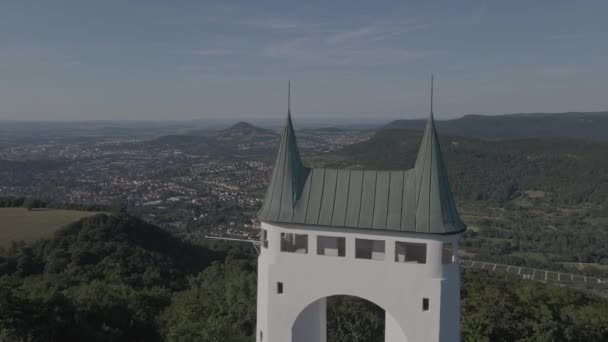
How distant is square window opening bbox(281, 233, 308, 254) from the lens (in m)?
20.9

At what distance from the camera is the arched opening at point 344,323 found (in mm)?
20688

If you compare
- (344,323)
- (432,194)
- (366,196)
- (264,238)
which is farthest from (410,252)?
(344,323)

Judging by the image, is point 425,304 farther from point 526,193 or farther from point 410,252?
point 526,193

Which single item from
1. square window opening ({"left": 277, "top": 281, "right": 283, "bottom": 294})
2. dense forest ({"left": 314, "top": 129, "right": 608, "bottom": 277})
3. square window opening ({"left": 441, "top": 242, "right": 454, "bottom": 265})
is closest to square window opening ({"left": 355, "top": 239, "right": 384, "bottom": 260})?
square window opening ({"left": 441, "top": 242, "right": 454, "bottom": 265})

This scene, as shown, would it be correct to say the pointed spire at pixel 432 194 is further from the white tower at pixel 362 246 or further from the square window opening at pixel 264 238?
the square window opening at pixel 264 238

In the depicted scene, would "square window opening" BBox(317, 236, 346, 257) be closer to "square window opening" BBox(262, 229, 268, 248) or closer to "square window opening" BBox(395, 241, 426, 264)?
"square window opening" BBox(395, 241, 426, 264)

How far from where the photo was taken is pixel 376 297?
755 inches

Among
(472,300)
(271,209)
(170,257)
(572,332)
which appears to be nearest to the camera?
(271,209)

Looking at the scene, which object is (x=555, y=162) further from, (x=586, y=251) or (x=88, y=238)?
(x=88, y=238)

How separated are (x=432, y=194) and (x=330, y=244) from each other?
14.5 feet

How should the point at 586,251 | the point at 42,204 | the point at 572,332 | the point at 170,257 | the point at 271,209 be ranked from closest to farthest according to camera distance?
the point at 271,209 → the point at 572,332 → the point at 170,257 → the point at 42,204 → the point at 586,251

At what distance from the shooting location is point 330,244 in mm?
20406

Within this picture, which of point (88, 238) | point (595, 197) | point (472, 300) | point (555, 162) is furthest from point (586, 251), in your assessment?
point (88, 238)

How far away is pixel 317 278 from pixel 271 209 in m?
3.23
